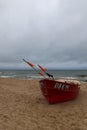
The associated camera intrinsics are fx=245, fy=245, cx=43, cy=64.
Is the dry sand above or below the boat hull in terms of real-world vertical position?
below

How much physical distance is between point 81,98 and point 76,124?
5048mm

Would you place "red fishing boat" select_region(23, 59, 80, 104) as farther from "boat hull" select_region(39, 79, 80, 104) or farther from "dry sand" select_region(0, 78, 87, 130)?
"dry sand" select_region(0, 78, 87, 130)

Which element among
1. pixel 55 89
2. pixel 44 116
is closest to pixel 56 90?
pixel 55 89

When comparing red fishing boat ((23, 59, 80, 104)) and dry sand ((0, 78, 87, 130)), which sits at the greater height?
red fishing boat ((23, 59, 80, 104))

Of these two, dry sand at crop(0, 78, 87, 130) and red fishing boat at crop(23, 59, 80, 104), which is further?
red fishing boat at crop(23, 59, 80, 104)

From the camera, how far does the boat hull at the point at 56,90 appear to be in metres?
12.0

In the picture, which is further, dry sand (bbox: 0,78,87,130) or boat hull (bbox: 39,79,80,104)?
boat hull (bbox: 39,79,80,104)

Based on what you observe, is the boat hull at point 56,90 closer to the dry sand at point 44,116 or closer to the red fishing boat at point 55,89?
the red fishing boat at point 55,89

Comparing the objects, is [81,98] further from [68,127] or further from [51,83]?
[68,127]

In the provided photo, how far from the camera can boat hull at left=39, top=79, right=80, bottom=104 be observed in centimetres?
1200

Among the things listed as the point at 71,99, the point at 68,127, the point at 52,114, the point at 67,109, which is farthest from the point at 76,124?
the point at 71,99

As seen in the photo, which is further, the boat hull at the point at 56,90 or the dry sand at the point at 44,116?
the boat hull at the point at 56,90

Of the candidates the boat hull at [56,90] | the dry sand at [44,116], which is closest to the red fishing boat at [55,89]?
the boat hull at [56,90]

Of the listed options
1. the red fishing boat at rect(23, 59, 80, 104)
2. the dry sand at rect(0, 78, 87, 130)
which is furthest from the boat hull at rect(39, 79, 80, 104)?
the dry sand at rect(0, 78, 87, 130)
